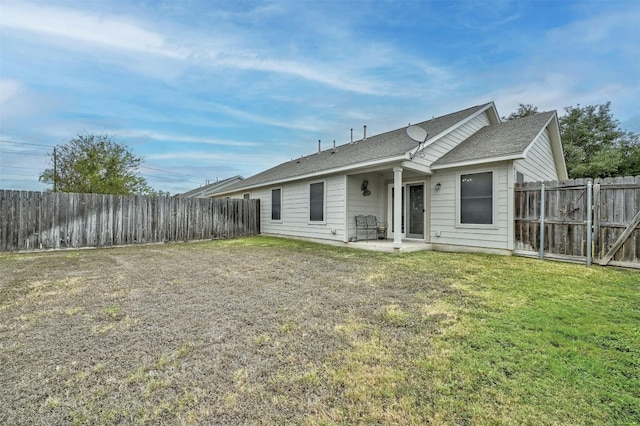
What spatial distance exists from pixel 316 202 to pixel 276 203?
121 inches

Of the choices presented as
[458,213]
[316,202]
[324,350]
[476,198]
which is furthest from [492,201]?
[324,350]

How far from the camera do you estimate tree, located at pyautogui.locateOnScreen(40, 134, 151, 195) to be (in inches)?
611

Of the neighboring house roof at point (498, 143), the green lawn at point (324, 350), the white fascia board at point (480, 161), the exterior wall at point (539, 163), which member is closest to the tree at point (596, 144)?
the exterior wall at point (539, 163)

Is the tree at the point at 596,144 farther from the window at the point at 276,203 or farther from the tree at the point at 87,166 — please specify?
the tree at the point at 87,166

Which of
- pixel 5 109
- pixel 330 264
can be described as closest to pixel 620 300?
pixel 330 264

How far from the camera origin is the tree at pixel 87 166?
1553 centimetres

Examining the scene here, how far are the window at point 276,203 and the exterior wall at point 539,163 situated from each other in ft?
28.8

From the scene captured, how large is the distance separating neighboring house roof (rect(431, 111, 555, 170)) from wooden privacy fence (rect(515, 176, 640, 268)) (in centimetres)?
96

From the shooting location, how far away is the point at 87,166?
51.0 ft

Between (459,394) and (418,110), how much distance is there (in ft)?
48.0

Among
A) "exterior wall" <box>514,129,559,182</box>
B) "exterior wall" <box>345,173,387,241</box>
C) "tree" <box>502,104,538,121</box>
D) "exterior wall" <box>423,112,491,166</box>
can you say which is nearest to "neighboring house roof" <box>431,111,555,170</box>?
"exterior wall" <box>423,112,491,166</box>

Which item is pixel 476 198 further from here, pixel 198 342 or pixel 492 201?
pixel 198 342

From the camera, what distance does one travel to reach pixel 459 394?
1.82 meters

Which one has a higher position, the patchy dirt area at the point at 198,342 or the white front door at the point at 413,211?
the white front door at the point at 413,211
